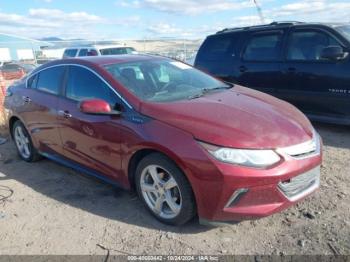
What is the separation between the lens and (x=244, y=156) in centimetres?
299

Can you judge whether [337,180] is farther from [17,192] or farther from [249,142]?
[17,192]

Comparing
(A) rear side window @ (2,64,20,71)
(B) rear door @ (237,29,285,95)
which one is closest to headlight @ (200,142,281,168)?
(B) rear door @ (237,29,285,95)

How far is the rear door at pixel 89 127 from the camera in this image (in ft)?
12.5

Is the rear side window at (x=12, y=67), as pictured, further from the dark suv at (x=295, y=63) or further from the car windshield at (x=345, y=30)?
the car windshield at (x=345, y=30)

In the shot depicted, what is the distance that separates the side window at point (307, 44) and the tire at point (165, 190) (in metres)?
3.82

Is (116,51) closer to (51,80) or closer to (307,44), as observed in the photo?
(307,44)

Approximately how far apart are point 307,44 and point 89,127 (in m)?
4.01

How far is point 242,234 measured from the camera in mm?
3320

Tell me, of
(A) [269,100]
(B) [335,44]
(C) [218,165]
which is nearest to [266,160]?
(C) [218,165]

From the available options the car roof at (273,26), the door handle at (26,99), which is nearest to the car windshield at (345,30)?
the car roof at (273,26)

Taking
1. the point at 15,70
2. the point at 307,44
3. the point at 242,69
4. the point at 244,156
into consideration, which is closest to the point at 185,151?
the point at 244,156

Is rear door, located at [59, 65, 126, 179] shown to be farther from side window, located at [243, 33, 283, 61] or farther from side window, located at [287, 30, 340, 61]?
side window, located at [287, 30, 340, 61]

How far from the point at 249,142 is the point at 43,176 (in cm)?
316

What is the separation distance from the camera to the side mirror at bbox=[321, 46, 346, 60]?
18.4 feet
